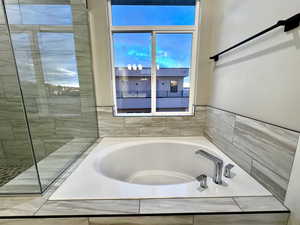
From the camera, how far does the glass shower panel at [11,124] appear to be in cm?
128

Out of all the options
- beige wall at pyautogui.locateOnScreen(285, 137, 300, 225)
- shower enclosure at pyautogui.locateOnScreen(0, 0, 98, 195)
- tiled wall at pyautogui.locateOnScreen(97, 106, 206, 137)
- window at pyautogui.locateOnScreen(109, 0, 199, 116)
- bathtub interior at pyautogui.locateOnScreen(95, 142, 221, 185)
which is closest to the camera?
beige wall at pyautogui.locateOnScreen(285, 137, 300, 225)

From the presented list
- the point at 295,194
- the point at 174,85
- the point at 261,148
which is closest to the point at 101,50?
the point at 174,85

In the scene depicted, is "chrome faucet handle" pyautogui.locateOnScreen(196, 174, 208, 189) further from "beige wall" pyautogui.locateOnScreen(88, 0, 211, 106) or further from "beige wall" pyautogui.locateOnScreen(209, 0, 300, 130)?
"beige wall" pyautogui.locateOnScreen(88, 0, 211, 106)

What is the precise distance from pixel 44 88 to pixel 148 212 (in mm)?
1477

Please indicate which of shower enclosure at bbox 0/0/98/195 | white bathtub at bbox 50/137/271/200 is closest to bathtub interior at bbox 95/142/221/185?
white bathtub at bbox 50/137/271/200

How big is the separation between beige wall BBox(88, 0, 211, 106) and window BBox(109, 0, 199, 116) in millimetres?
101

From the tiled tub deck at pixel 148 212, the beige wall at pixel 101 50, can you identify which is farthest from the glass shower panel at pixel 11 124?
the beige wall at pixel 101 50

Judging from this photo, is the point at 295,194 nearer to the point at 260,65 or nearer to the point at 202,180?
the point at 202,180

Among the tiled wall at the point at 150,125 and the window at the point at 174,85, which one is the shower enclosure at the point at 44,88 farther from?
the window at the point at 174,85

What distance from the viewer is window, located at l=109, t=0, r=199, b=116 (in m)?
1.69

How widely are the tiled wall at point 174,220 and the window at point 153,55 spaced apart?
1267 mm

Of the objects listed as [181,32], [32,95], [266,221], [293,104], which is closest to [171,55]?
[181,32]

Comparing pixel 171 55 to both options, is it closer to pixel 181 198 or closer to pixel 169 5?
pixel 169 5

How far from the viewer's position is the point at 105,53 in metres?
1.69
